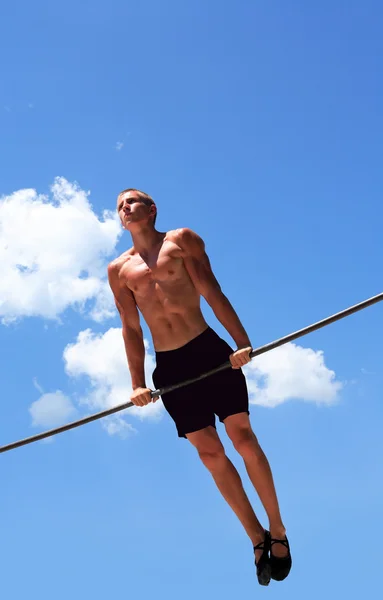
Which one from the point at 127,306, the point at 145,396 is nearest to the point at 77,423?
the point at 145,396

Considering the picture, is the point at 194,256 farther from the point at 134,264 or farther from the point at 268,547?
the point at 268,547

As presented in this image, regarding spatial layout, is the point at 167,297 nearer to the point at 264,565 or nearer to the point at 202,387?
the point at 202,387

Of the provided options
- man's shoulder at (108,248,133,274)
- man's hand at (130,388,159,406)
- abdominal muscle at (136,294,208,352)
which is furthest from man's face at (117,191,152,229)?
man's hand at (130,388,159,406)


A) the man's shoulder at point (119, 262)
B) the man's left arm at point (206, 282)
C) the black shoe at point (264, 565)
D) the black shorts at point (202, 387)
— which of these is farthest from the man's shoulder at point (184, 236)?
the black shoe at point (264, 565)

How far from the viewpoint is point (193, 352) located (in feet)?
18.8

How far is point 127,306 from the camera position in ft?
19.9

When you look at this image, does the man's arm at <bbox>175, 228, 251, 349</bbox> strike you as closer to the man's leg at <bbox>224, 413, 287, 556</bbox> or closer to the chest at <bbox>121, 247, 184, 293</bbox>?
the chest at <bbox>121, 247, 184, 293</bbox>

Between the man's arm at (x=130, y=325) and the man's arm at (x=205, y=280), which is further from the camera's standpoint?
the man's arm at (x=130, y=325)

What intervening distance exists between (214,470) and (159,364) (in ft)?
3.04

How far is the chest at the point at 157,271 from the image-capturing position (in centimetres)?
584

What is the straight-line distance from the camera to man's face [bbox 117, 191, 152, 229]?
5996mm

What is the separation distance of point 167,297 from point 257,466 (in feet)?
4.77

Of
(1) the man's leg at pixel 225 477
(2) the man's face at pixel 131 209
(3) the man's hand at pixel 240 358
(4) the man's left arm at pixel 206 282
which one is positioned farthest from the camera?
(2) the man's face at pixel 131 209

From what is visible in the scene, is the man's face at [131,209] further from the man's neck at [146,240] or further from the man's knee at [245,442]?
the man's knee at [245,442]
